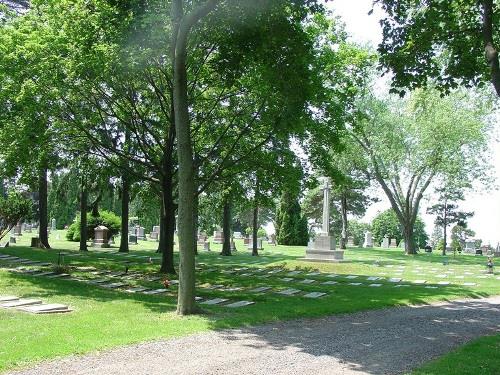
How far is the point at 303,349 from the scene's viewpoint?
7945mm

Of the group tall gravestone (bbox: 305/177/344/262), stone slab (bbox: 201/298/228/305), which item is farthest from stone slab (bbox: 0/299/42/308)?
tall gravestone (bbox: 305/177/344/262)

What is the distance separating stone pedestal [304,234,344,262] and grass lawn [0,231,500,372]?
11.5ft

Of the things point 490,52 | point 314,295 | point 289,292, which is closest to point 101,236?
point 289,292

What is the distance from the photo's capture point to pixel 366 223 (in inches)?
2913

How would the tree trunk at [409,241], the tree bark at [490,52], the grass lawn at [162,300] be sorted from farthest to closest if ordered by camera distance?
1. the tree trunk at [409,241]
2. the tree bark at [490,52]
3. the grass lawn at [162,300]

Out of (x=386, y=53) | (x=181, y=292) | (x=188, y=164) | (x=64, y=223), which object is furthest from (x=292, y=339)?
(x=64, y=223)

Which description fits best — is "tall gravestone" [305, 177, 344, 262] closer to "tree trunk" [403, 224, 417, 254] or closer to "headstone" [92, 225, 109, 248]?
"tree trunk" [403, 224, 417, 254]

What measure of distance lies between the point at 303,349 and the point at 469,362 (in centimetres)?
250

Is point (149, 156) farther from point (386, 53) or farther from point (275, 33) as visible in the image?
point (386, 53)

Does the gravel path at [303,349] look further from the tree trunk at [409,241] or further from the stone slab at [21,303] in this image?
the tree trunk at [409,241]

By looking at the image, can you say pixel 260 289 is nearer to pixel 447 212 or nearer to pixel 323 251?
pixel 323 251

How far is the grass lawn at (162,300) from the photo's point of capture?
8086 mm

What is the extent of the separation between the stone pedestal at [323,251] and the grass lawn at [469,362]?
62.8 feet

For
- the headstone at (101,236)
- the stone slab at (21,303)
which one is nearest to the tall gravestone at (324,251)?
the headstone at (101,236)
